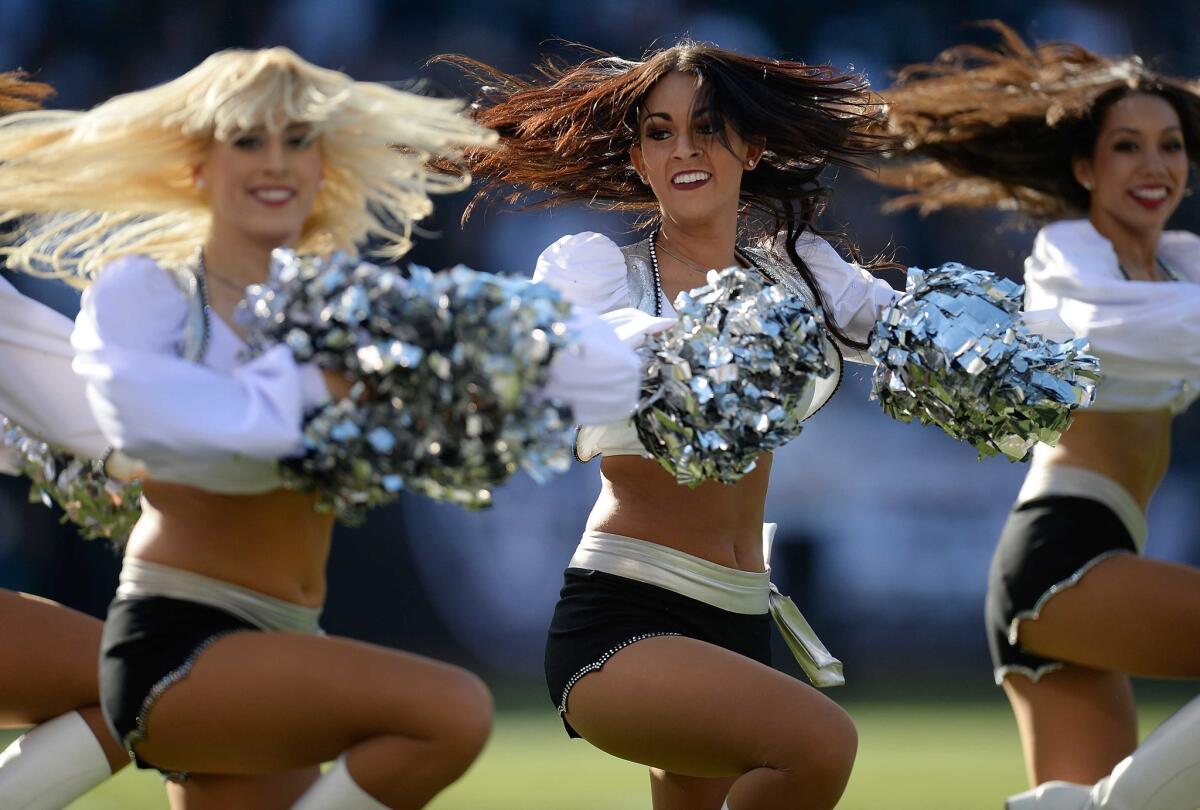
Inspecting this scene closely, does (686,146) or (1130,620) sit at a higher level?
(686,146)

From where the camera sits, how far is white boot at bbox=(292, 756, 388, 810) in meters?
2.94

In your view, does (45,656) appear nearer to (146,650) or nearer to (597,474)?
(146,650)

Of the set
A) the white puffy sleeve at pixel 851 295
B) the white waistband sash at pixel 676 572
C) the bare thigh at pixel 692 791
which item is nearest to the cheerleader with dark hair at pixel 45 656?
the white waistband sash at pixel 676 572

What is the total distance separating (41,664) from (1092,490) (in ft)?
8.33

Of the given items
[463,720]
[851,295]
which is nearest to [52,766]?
[463,720]

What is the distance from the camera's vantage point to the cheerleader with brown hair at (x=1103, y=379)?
4.15m

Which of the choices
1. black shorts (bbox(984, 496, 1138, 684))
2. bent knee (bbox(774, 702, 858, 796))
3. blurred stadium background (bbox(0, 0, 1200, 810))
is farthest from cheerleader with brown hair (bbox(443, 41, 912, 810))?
blurred stadium background (bbox(0, 0, 1200, 810))

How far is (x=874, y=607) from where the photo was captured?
26.7 feet

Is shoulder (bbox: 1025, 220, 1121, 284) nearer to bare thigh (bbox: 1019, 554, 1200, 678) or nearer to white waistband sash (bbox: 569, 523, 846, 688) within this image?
bare thigh (bbox: 1019, 554, 1200, 678)

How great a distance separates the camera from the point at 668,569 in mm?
3668

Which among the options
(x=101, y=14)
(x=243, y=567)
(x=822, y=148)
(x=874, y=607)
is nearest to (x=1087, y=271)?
(x=822, y=148)

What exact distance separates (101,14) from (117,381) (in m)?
A: 5.46

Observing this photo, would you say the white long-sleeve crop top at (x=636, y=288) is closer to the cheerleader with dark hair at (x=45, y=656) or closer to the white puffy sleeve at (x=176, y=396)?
the white puffy sleeve at (x=176, y=396)

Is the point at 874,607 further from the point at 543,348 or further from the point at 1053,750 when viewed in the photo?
the point at 543,348
